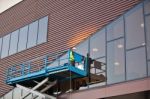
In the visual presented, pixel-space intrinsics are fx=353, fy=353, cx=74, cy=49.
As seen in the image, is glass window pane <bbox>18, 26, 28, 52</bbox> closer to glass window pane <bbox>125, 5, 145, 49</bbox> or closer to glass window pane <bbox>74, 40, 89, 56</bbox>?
glass window pane <bbox>74, 40, 89, 56</bbox>

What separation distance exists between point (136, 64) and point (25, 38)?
14579 millimetres

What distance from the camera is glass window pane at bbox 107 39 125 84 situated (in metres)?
21.6

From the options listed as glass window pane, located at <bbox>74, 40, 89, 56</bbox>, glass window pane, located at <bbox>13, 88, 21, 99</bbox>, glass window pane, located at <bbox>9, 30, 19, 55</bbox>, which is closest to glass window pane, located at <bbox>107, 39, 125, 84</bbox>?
glass window pane, located at <bbox>74, 40, 89, 56</bbox>

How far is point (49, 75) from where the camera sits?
940 inches

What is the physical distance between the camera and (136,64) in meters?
21.0

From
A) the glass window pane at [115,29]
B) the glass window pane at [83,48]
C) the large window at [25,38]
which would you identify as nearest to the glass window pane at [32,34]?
the large window at [25,38]

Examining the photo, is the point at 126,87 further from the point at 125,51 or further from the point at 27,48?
the point at 27,48

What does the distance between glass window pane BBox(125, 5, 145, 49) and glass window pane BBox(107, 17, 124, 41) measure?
46cm

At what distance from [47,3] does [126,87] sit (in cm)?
1363

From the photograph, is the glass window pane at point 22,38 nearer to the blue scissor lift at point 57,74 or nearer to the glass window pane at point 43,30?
the glass window pane at point 43,30

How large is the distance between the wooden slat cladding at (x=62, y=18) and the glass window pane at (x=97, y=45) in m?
0.90

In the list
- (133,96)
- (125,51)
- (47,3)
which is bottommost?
(133,96)

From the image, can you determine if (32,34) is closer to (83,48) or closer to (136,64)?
(83,48)

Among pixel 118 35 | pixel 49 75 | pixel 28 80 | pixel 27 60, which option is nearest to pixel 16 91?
pixel 27 60
